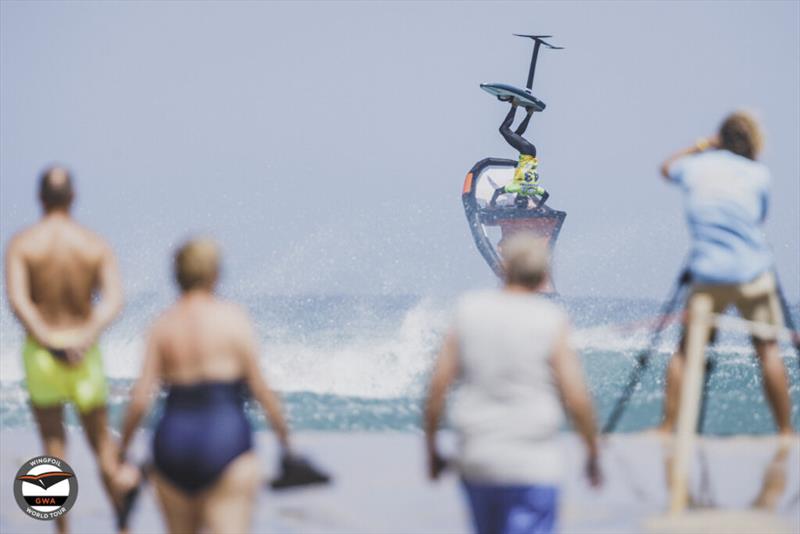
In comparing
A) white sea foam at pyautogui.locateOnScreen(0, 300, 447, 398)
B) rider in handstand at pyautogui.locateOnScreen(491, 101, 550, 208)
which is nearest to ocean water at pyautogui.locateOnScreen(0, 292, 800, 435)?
white sea foam at pyautogui.locateOnScreen(0, 300, 447, 398)

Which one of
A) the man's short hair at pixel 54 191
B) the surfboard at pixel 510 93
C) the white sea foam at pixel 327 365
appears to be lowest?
the white sea foam at pixel 327 365

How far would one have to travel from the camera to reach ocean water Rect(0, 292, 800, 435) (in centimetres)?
1905

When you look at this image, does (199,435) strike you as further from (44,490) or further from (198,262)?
A: (44,490)

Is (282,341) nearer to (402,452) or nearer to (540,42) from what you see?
(540,42)

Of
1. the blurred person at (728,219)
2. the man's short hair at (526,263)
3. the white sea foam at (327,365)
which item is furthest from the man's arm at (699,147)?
the white sea foam at (327,365)

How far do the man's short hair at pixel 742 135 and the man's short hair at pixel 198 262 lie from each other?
3778 mm

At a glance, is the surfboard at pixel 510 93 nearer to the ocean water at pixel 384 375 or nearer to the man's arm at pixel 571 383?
the ocean water at pixel 384 375

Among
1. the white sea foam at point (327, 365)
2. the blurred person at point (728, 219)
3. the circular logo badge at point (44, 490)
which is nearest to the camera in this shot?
the circular logo badge at point (44, 490)

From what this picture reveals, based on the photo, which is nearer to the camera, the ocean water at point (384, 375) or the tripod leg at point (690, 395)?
the tripod leg at point (690, 395)

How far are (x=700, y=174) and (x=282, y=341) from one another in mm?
47466

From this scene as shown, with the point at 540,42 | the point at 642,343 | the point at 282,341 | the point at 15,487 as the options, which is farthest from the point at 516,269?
the point at 540,42

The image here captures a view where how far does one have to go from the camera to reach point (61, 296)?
6375 mm

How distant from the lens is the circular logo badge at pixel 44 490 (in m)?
7.43

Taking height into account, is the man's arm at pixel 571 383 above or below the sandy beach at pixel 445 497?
above
